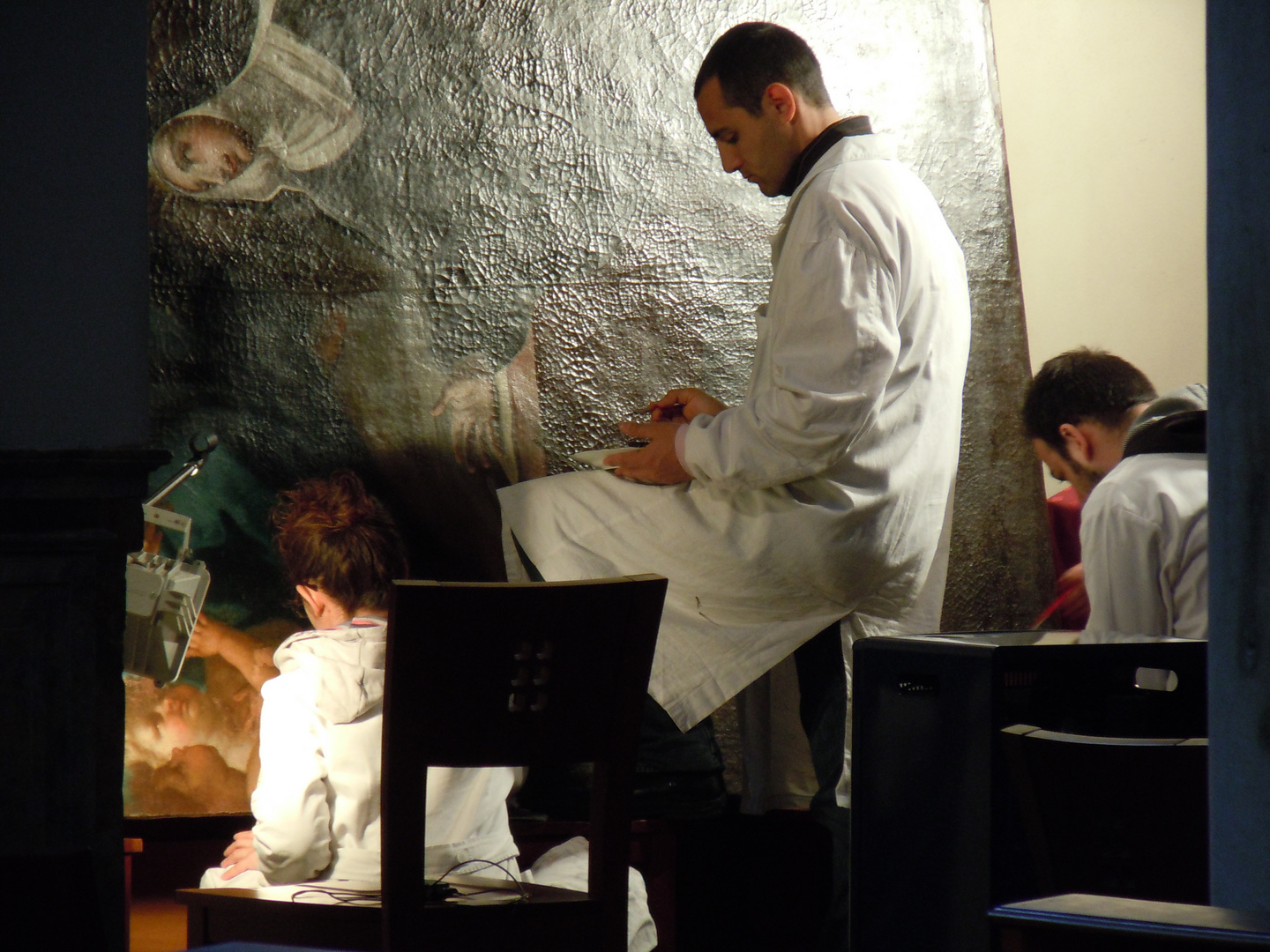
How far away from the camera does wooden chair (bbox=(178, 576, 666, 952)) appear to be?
1.71 metres

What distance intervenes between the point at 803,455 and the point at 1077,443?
3.18 ft

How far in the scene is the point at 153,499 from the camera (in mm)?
2916

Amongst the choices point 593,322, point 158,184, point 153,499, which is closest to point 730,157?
point 593,322

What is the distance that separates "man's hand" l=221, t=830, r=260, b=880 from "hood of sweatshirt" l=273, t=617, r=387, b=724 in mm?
293

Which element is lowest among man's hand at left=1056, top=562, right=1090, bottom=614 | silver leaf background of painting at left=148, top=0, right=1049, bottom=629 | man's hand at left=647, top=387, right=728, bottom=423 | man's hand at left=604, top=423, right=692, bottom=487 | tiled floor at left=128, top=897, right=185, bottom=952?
tiled floor at left=128, top=897, right=185, bottom=952

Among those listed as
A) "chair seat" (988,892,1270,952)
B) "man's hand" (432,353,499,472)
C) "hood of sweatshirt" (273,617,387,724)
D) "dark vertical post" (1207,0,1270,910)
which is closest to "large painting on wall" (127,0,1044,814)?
"man's hand" (432,353,499,472)

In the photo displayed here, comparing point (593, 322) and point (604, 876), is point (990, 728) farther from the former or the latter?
point (593, 322)

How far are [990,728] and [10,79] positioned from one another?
155cm

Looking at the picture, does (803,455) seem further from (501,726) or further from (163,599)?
(163,599)

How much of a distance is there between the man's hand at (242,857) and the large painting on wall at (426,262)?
0.60 m

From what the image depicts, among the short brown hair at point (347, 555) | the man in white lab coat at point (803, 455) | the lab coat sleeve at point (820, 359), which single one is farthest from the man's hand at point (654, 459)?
the short brown hair at point (347, 555)

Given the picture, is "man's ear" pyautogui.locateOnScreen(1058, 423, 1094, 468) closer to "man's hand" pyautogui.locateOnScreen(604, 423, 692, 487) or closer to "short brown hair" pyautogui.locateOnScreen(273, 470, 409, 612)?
"man's hand" pyautogui.locateOnScreen(604, 423, 692, 487)

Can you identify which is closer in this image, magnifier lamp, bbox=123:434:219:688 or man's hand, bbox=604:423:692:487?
man's hand, bbox=604:423:692:487

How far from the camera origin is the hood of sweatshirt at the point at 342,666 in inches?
84.2
